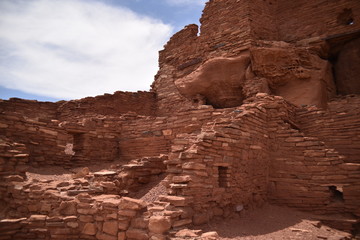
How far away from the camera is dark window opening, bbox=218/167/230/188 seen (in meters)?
5.43

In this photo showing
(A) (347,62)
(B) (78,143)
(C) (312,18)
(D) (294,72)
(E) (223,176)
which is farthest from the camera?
(C) (312,18)

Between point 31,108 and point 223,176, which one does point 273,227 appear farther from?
point 31,108

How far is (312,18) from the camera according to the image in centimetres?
1149

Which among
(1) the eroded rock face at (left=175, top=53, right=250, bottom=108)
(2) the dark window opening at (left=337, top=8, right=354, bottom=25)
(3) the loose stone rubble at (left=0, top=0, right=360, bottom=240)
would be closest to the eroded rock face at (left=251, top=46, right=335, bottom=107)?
(3) the loose stone rubble at (left=0, top=0, right=360, bottom=240)

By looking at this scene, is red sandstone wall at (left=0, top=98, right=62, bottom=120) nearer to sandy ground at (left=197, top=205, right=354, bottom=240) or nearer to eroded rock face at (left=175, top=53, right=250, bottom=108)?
eroded rock face at (left=175, top=53, right=250, bottom=108)

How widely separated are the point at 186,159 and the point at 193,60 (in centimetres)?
863

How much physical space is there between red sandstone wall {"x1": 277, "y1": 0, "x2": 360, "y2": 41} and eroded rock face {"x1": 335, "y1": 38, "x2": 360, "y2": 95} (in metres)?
Result: 0.79

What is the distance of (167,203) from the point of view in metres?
4.73

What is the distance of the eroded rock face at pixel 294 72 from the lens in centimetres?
970

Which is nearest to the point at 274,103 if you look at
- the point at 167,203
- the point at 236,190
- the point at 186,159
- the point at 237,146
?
the point at 237,146

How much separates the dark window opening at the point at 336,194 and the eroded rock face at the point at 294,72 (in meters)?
4.14

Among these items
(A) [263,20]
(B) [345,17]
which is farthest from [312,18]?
(A) [263,20]

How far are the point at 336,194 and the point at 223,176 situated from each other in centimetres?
281

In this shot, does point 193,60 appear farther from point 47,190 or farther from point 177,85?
point 47,190
